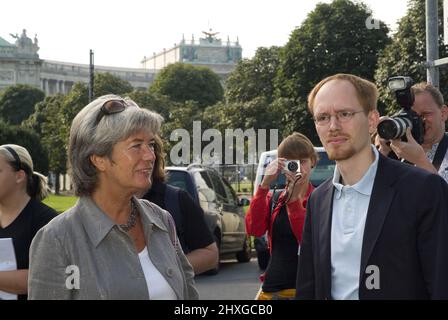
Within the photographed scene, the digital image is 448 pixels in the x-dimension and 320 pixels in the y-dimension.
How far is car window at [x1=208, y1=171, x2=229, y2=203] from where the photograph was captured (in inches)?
541

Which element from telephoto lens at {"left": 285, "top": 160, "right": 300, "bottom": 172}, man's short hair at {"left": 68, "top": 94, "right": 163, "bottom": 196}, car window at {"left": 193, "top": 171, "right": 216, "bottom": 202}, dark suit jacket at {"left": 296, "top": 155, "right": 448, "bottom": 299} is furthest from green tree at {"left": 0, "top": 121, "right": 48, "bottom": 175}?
dark suit jacket at {"left": 296, "top": 155, "right": 448, "bottom": 299}

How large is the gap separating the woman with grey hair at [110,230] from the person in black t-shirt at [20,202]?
46.6 inches

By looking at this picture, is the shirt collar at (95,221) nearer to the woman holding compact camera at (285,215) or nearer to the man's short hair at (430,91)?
the woman holding compact camera at (285,215)

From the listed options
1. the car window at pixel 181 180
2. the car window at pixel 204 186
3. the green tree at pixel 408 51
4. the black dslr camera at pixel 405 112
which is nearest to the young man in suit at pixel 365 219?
the black dslr camera at pixel 405 112

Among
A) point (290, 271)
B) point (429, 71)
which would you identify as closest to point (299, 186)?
point (290, 271)

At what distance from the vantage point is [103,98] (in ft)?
11.5

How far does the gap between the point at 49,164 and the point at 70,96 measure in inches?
319

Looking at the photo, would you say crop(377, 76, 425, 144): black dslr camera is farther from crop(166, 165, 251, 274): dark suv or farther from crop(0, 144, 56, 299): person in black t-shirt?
crop(166, 165, 251, 274): dark suv

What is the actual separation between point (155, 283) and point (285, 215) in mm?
1920

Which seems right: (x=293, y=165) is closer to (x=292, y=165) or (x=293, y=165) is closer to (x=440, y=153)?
(x=292, y=165)

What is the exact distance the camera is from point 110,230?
132 inches

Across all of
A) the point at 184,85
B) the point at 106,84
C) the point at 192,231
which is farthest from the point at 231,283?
the point at 184,85

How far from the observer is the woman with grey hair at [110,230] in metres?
3.18
